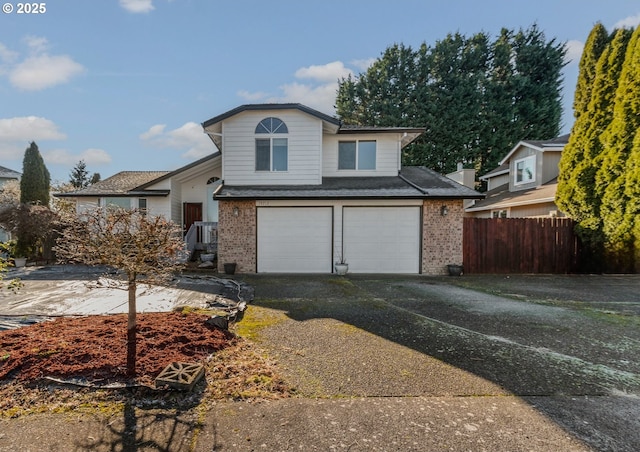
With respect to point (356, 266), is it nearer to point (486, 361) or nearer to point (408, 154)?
point (486, 361)

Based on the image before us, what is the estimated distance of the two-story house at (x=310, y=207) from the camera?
35.1 feet

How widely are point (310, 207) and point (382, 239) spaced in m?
2.79

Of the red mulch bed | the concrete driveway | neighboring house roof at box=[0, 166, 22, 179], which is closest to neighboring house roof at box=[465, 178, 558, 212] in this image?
the concrete driveway

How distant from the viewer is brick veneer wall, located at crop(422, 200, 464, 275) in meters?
10.7

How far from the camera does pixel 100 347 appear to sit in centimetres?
376

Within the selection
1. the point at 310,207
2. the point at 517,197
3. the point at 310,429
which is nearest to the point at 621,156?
the point at 517,197

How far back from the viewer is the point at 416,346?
4.21m

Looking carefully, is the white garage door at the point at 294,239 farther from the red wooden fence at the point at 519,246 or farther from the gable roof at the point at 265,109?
the red wooden fence at the point at 519,246

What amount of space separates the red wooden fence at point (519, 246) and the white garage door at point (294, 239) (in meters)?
5.06

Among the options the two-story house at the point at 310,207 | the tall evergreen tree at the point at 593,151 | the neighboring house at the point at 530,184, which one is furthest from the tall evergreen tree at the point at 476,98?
the two-story house at the point at 310,207

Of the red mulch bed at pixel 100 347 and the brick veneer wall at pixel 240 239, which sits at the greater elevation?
the brick veneer wall at pixel 240 239

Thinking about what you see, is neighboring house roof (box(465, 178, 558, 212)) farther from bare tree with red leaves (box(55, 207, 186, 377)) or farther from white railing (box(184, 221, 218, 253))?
bare tree with red leaves (box(55, 207, 186, 377))

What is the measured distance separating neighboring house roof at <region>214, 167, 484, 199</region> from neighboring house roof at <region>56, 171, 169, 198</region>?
204 inches

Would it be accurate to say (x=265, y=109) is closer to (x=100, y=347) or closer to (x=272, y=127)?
(x=272, y=127)
